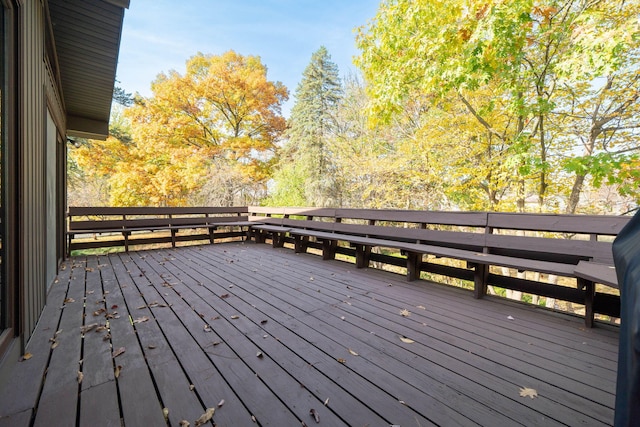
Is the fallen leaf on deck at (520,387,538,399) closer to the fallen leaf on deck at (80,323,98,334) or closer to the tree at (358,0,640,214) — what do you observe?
the fallen leaf on deck at (80,323,98,334)

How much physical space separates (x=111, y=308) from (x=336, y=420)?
2335 mm

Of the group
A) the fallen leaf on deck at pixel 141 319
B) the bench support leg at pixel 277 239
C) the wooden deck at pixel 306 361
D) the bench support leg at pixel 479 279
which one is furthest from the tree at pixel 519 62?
the fallen leaf on deck at pixel 141 319

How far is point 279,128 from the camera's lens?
1202cm

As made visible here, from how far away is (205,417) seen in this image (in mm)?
1219

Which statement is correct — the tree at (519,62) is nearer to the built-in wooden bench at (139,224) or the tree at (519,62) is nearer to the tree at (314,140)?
the built-in wooden bench at (139,224)

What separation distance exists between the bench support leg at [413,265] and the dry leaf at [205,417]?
2709mm

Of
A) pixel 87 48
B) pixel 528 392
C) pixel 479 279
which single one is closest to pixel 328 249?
pixel 479 279

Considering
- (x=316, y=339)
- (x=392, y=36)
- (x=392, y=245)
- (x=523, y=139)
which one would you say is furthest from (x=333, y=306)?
(x=392, y=36)

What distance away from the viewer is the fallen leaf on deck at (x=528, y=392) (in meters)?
1.39

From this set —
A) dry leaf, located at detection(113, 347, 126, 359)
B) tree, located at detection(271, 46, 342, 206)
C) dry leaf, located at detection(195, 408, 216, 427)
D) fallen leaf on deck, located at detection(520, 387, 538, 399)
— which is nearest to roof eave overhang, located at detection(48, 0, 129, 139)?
dry leaf, located at detection(113, 347, 126, 359)

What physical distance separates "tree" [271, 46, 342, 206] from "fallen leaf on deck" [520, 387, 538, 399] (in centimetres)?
951

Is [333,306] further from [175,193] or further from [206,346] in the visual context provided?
[175,193]

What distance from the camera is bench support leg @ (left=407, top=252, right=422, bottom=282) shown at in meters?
3.44

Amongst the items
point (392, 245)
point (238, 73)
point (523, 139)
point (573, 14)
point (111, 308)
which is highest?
point (238, 73)
